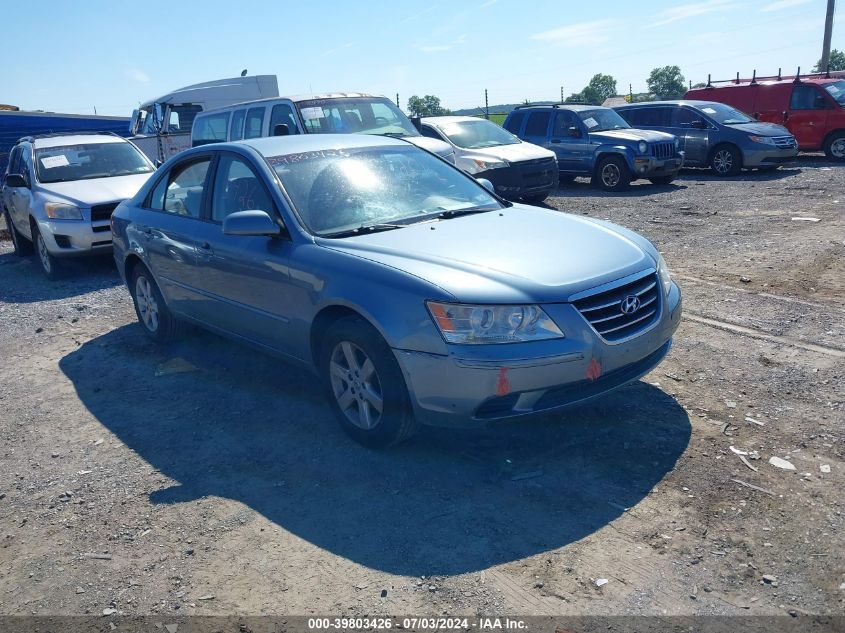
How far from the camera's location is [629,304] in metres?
4.07

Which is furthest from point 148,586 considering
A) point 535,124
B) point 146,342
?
point 535,124

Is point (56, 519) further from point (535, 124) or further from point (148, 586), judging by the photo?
point (535, 124)

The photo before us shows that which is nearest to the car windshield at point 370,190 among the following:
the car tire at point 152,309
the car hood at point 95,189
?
the car tire at point 152,309

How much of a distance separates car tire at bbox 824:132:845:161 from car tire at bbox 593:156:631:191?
593 centimetres

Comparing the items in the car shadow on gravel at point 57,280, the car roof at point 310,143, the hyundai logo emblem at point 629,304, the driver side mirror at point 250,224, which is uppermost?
the car roof at point 310,143

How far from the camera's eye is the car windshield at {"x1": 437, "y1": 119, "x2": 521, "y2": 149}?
13.9 metres

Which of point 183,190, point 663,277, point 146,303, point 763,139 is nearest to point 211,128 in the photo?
Result: point 146,303

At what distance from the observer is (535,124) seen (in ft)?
54.9

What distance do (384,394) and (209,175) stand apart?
2510 mm

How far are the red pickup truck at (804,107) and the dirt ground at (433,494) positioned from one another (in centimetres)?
1367

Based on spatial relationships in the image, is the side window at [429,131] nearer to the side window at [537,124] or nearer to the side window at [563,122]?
the side window at [537,124]

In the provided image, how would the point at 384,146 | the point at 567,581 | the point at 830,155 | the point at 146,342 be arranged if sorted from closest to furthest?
the point at 567,581 < the point at 384,146 < the point at 146,342 < the point at 830,155

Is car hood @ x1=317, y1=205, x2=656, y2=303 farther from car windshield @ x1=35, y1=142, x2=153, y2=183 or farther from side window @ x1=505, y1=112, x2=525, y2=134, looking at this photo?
side window @ x1=505, y1=112, x2=525, y2=134

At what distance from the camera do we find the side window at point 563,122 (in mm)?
16219
